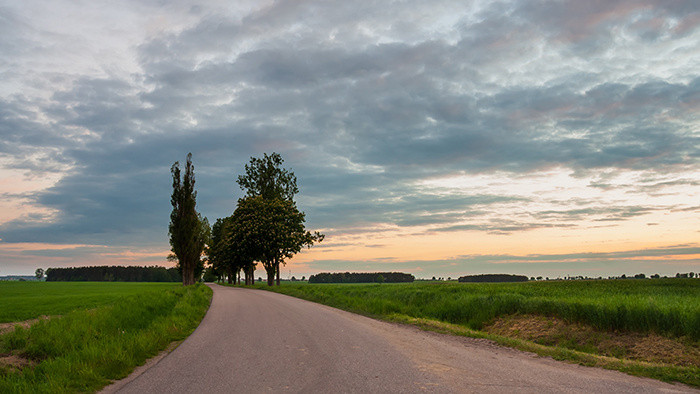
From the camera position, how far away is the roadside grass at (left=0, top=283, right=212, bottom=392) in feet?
26.3

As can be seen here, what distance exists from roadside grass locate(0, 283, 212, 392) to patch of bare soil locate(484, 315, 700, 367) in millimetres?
12714

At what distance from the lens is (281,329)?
14.7 meters

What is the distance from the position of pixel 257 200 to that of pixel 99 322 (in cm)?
4946

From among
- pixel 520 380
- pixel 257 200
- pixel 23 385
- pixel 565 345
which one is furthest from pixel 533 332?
pixel 257 200

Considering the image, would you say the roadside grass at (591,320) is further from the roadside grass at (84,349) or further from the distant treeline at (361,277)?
the distant treeline at (361,277)

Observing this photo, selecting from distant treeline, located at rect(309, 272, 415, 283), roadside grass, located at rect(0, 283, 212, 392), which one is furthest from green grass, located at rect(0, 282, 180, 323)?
distant treeline, located at rect(309, 272, 415, 283)

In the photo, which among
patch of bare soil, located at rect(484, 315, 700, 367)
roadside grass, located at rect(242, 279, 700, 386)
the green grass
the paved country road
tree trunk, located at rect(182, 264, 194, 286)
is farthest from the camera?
tree trunk, located at rect(182, 264, 194, 286)

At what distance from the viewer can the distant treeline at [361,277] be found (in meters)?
154

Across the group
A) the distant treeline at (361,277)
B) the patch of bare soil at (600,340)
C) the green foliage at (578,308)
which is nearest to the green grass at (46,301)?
the green foliage at (578,308)

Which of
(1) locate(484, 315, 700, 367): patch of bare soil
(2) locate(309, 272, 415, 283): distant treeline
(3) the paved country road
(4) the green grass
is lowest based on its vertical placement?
(2) locate(309, 272, 415, 283): distant treeline

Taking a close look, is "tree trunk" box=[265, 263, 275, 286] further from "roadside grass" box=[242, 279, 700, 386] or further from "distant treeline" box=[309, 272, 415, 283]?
"distant treeline" box=[309, 272, 415, 283]

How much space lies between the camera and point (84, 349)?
10.0m

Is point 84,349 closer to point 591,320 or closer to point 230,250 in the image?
point 591,320

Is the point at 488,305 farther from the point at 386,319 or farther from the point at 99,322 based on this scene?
the point at 99,322
